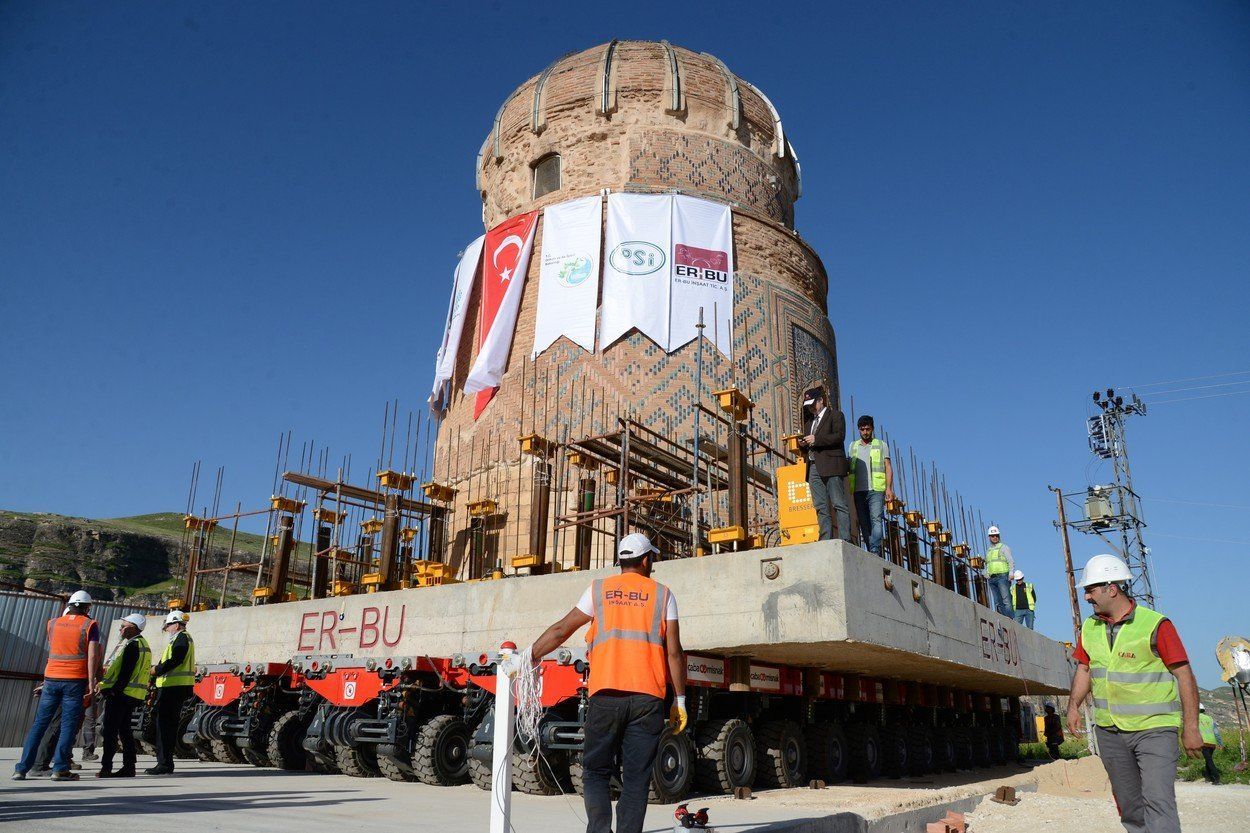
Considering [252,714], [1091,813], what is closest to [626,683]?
[1091,813]

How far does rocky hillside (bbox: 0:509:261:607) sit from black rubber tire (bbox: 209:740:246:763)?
1878 inches

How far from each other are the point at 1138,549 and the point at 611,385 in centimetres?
1979

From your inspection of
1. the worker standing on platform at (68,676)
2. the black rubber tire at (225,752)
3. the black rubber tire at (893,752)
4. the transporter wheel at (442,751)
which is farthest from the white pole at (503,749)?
the black rubber tire at (893,752)

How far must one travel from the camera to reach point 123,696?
9055mm

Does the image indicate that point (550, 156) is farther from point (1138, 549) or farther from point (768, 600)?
point (1138, 549)

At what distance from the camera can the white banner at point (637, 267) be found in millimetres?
19578

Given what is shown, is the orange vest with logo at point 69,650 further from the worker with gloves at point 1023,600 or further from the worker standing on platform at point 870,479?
the worker with gloves at point 1023,600

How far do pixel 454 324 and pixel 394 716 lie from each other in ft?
47.5

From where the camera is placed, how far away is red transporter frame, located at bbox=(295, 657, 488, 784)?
958 cm

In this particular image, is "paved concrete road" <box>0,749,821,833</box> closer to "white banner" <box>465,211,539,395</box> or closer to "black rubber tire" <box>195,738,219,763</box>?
"black rubber tire" <box>195,738,219,763</box>

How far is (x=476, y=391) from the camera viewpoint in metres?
21.1

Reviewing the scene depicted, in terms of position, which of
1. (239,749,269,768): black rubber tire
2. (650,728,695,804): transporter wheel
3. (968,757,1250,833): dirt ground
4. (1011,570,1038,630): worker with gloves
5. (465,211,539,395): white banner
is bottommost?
(968,757,1250,833): dirt ground

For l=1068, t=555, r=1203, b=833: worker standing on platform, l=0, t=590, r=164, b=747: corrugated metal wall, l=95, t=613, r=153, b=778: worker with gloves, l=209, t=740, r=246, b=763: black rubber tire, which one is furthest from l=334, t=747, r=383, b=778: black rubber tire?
l=0, t=590, r=164, b=747: corrugated metal wall

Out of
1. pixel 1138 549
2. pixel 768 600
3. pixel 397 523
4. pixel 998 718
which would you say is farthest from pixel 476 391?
pixel 1138 549
